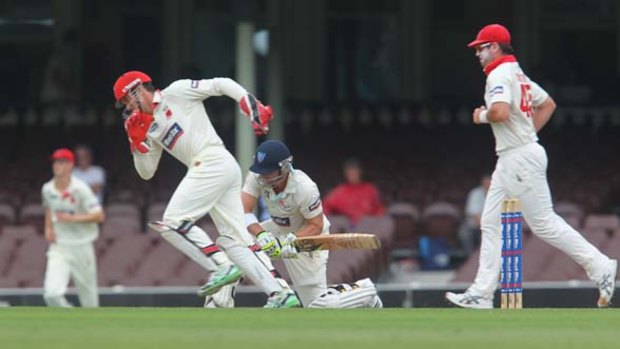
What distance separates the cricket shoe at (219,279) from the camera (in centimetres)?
1080

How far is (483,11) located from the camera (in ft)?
80.3

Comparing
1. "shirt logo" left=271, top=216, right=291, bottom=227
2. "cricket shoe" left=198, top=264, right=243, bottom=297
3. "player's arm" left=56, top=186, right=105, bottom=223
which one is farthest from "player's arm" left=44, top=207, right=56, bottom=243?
"cricket shoe" left=198, top=264, right=243, bottom=297

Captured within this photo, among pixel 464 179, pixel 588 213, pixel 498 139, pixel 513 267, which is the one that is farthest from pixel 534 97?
pixel 464 179

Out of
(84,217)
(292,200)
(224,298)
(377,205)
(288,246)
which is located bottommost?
(377,205)

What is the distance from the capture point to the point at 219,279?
10.8m

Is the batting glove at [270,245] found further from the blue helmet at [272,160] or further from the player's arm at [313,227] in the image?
the blue helmet at [272,160]

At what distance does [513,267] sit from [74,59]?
1430 cm

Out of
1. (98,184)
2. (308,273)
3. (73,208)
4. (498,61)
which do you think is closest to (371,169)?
(98,184)

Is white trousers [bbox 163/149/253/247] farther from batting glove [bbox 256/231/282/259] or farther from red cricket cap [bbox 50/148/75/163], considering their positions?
red cricket cap [bbox 50/148/75/163]

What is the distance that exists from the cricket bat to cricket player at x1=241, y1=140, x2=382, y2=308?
0.07m

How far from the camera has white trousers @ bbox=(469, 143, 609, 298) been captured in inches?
440

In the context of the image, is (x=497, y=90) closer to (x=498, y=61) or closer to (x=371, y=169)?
(x=498, y=61)

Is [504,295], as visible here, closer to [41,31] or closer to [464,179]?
[464,179]

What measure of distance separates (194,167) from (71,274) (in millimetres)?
5240
